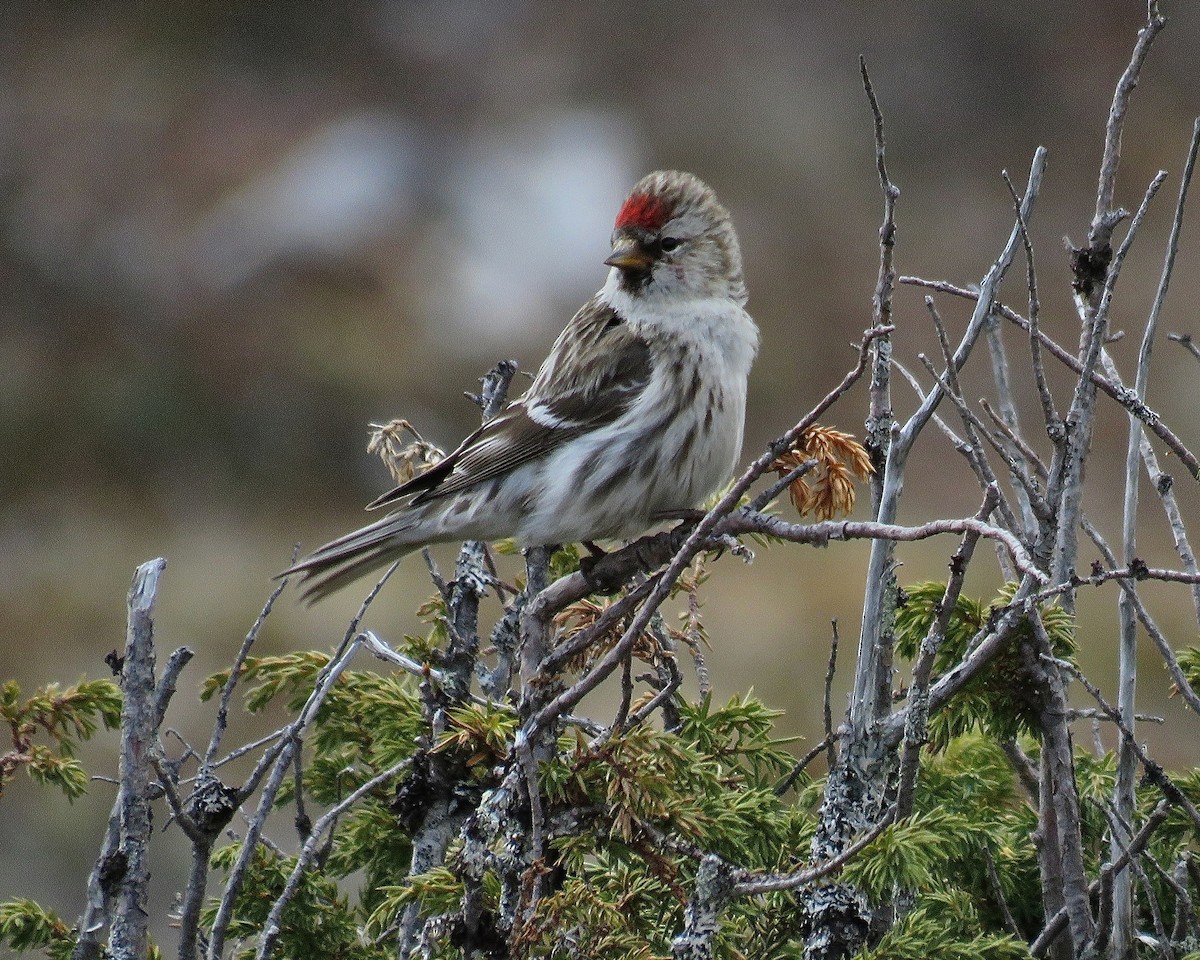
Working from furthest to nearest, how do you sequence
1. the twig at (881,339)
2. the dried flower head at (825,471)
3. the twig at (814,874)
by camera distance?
1. the dried flower head at (825,471)
2. the twig at (881,339)
3. the twig at (814,874)

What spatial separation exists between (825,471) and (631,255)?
32.9 inches

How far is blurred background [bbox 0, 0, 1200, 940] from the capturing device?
6633 millimetres

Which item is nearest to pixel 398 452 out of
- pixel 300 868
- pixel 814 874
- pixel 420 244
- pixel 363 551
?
pixel 363 551

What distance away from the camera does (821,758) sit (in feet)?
16.9

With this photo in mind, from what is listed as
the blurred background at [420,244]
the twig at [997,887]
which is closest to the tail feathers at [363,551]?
the twig at [997,887]

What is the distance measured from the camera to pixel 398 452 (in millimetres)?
2680

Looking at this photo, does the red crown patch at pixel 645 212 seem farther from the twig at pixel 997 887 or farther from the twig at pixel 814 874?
the twig at pixel 814 874

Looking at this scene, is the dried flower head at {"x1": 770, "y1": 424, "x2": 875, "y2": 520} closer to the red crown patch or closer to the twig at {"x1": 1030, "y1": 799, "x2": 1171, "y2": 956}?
the twig at {"x1": 1030, "y1": 799, "x2": 1171, "y2": 956}

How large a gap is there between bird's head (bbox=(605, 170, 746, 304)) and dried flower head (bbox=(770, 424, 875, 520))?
78cm

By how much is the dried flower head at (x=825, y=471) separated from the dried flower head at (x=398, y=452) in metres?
0.66

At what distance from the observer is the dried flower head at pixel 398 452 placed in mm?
2471

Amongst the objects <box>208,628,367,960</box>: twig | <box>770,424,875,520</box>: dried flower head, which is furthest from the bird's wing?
<box>208,628,367,960</box>: twig

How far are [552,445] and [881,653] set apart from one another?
3.55 ft

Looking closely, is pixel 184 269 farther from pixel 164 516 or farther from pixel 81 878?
pixel 81 878
